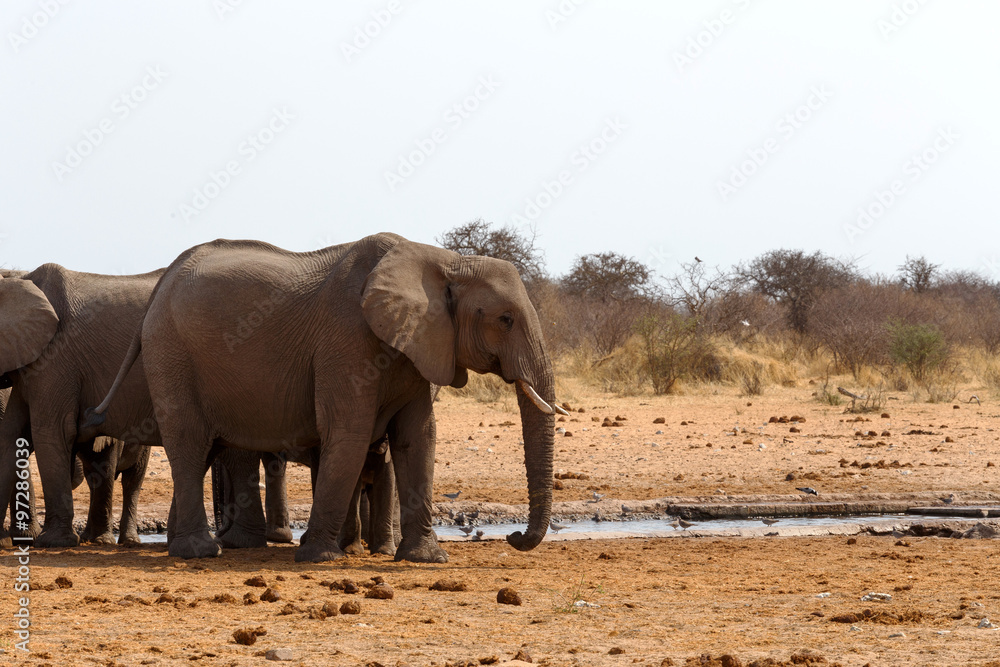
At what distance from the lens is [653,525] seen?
35.1 ft

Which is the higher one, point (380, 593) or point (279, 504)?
point (279, 504)

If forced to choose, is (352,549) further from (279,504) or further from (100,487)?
(100,487)

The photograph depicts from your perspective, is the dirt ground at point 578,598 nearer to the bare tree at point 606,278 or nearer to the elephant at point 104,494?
the elephant at point 104,494

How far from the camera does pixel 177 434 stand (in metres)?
8.48

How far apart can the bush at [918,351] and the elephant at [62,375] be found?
18.0 m

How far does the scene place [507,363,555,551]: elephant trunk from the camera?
7.86 meters

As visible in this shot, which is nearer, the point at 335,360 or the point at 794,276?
the point at 335,360

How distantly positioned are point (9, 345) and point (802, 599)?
6179mm

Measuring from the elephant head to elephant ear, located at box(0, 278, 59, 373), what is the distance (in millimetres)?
2972

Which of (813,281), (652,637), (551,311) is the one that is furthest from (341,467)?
(813,281)

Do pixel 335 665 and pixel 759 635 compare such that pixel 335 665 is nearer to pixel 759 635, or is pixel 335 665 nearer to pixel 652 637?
pixel 652 637

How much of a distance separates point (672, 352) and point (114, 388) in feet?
53.5

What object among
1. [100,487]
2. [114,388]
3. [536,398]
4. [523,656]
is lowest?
[523,656]

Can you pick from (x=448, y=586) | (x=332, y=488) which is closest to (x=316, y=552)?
(x=332, y=488)
